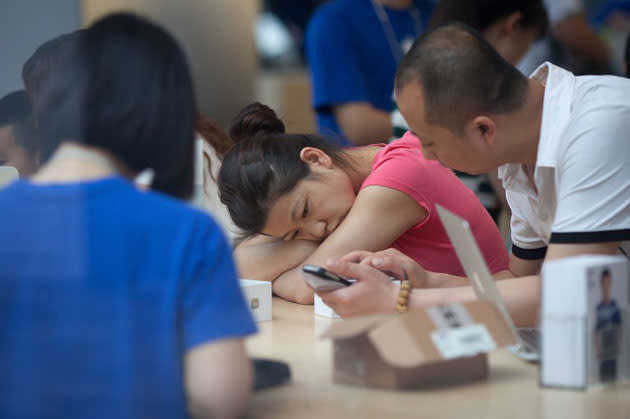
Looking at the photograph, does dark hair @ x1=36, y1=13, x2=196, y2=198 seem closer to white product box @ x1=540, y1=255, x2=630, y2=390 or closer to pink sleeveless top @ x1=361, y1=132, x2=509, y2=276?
white product box @ x1=540, y1=255, x2=630, y2=390

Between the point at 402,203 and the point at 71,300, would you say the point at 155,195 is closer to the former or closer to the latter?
the point at 71,300

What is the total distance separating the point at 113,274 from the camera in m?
0.90

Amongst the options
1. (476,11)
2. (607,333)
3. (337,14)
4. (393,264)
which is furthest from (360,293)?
(337,14)

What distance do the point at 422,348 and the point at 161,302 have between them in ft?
1.15

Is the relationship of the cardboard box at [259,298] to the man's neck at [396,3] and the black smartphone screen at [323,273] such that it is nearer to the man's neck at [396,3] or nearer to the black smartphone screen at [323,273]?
the black smartphone screen at [323,273]

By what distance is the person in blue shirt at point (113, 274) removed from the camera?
0.90 metres

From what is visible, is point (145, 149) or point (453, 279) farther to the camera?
point (453, 279)

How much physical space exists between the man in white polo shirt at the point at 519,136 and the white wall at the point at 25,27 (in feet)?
1.99

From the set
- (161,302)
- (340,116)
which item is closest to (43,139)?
(161,302)

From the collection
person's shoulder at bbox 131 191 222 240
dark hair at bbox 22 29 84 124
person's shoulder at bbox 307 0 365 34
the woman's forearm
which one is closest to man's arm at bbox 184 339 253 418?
person's shoulder at bbox 131 191 222 240

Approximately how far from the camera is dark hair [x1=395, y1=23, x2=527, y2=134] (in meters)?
1.44

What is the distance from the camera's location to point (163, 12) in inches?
39.7

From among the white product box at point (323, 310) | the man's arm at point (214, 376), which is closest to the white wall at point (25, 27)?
the man's arm at point (214, 376)

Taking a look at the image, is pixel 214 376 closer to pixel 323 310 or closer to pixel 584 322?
pixel 584 322
